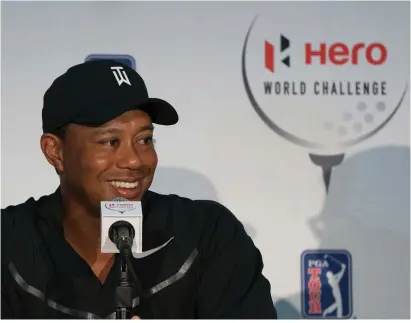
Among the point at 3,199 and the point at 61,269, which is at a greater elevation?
the point at 3,199

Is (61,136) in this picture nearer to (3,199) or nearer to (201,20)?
(3,199)

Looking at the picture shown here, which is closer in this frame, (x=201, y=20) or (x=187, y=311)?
(x=187, y=311)

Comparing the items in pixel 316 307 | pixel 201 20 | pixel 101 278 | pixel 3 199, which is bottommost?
pixel 316 307

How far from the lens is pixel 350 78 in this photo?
8.59 ft

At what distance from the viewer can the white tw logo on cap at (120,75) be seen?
2027mm

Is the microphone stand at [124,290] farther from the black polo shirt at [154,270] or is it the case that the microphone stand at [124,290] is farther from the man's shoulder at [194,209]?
the man's shoulder at [194,209]

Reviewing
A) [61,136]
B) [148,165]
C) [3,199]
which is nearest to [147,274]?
[148,165]

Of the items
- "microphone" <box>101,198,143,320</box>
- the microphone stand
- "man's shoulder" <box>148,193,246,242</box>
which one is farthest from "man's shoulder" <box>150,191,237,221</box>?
the microphone stand

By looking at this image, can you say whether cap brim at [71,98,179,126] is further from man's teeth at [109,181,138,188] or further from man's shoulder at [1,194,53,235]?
man's shoulder at [1,194,53,235]

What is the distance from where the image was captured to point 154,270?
2.08 meters

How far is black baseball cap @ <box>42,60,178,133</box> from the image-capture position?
6.52ft

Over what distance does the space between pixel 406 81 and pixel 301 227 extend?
0.58m

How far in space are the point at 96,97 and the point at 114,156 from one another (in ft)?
0.49

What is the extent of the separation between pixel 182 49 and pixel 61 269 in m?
0.88
